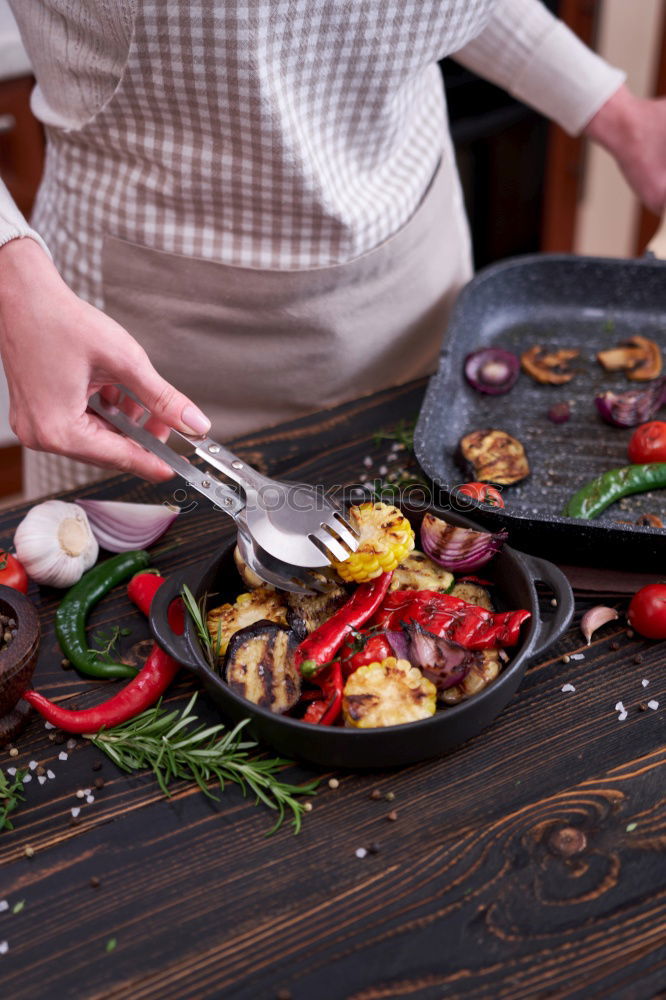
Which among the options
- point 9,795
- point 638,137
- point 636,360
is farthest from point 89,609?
point 638,137

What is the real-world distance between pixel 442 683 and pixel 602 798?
23cm

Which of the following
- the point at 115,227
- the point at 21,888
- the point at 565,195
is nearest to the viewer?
the point at 21,888

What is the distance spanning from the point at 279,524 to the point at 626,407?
2.40ft

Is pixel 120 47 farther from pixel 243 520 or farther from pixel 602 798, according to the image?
pixel 602 798

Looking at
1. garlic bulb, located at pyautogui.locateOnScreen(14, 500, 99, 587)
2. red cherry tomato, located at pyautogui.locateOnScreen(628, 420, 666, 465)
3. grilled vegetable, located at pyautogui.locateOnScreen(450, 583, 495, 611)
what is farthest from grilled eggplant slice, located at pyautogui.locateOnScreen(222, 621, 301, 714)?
red cherry tomato, located at pyautogui.locateOnScreen(628, 420, 666, 465)

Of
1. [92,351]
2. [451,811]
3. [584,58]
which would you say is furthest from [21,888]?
[584,58]

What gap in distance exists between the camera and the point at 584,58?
1938 mm

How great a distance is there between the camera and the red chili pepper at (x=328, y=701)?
112 cm

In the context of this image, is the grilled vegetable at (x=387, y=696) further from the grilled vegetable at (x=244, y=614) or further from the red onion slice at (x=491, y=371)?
the red onion slice at (x=491, y=371)

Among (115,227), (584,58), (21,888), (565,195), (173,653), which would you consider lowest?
(565,195)

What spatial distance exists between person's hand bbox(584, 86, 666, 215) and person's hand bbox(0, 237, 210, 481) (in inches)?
48.3

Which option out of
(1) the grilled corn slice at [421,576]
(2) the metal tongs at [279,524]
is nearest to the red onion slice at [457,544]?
(1) the grilled corn slice at [421,576]

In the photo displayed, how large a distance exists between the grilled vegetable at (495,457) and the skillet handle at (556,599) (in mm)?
230

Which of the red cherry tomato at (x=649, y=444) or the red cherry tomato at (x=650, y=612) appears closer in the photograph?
the red cherry tomato at (x=650, y=612)
